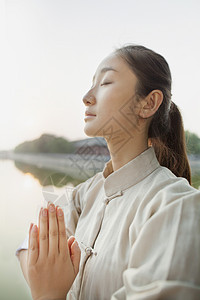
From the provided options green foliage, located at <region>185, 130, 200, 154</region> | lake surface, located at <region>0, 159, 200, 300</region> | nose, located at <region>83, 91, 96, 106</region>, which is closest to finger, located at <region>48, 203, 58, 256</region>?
nose, located at <region>83, 91, 96, 106</region>

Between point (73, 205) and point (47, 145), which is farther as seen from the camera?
point (47, 145)

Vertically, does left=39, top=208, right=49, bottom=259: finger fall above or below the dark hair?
below

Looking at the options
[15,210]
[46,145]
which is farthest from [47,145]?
[15,210]

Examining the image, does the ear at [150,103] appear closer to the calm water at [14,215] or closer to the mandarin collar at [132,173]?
the mandarin collar at [132,173]

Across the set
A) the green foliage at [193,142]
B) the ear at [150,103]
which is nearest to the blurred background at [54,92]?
the green foliage at [193,142]

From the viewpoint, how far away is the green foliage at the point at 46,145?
1023 mm

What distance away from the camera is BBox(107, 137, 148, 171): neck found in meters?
0.62

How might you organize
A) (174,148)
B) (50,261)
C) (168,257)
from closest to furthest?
(168,257)
(50,261)
(174,148)

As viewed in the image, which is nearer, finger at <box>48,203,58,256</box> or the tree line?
finger at <box>48,203,58,256</box>

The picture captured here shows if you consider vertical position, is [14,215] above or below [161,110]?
below

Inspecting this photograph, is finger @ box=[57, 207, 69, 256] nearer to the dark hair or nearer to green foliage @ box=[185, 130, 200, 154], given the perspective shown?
the dark hair

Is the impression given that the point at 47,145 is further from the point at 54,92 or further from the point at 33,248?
the point at 33,248

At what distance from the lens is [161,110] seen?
2.11ft

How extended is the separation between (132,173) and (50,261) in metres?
0.26
